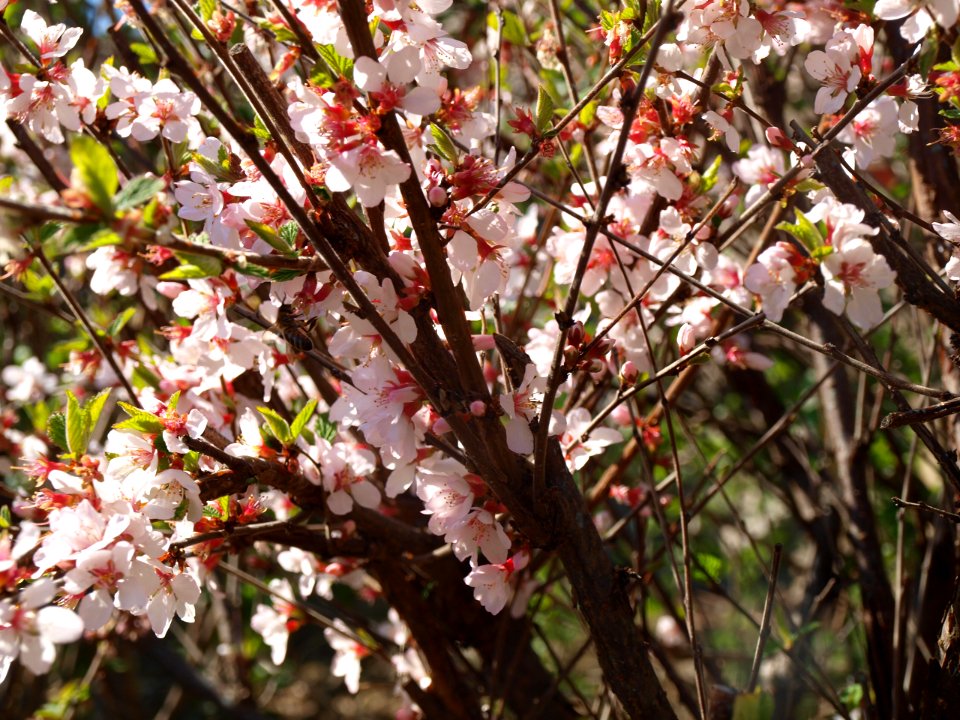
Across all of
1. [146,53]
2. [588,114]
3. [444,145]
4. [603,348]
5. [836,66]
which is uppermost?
[146,53]

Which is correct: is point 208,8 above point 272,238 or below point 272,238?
above

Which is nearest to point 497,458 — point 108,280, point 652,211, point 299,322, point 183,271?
point 299,322

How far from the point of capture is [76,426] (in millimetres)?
1485

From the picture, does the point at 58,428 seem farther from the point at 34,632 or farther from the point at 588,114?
the point at 588,114

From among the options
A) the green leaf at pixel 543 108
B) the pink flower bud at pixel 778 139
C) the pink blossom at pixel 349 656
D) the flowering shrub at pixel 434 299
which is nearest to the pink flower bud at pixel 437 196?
the flowering shrub at pixel 434 299

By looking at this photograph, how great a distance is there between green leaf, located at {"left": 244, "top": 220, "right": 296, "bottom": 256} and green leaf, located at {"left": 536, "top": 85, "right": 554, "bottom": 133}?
1.59ft

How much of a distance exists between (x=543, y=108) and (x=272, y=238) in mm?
511

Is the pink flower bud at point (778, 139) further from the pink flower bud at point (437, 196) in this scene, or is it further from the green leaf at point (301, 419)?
the green leaf at point (301, 419)

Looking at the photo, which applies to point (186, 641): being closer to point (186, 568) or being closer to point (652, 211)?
point (186, 568)

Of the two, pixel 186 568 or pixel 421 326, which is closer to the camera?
pixel 421 326

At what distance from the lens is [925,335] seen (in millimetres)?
2535

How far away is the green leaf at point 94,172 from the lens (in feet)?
3.20

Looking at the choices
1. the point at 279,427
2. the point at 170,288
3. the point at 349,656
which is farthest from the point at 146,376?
the point at 349,656

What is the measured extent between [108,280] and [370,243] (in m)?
0.65
